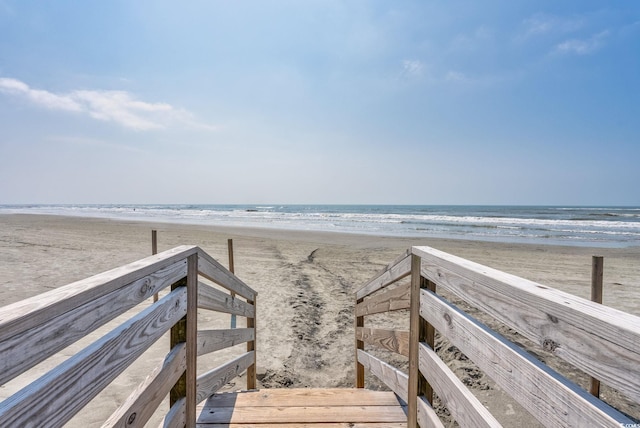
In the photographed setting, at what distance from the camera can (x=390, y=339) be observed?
263 centimetres

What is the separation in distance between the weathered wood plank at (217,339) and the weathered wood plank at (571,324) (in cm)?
179

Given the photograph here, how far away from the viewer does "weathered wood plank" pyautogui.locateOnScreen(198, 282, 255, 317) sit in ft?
7.20

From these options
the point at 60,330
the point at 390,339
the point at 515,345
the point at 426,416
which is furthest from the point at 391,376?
the point at 60,330

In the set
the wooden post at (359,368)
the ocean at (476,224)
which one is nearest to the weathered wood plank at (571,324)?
the wooden post at (359,368)

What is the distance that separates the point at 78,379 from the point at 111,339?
0.20 m

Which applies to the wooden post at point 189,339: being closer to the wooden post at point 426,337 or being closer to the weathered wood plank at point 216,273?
the weathered wood plank at point 216,273

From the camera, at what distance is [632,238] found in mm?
17016

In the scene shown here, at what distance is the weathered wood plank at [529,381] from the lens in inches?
30.1

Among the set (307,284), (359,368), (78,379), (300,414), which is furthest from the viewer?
(307,284)

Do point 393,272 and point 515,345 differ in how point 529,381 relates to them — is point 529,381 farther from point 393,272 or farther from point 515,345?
point 393,272

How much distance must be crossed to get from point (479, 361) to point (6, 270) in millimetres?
10593

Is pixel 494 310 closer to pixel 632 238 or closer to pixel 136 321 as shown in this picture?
pixel 136 321

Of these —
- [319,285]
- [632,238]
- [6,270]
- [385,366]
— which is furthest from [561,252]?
[6,270]

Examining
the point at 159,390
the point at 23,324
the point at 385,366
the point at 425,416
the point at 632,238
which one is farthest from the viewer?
the point at 632,238
